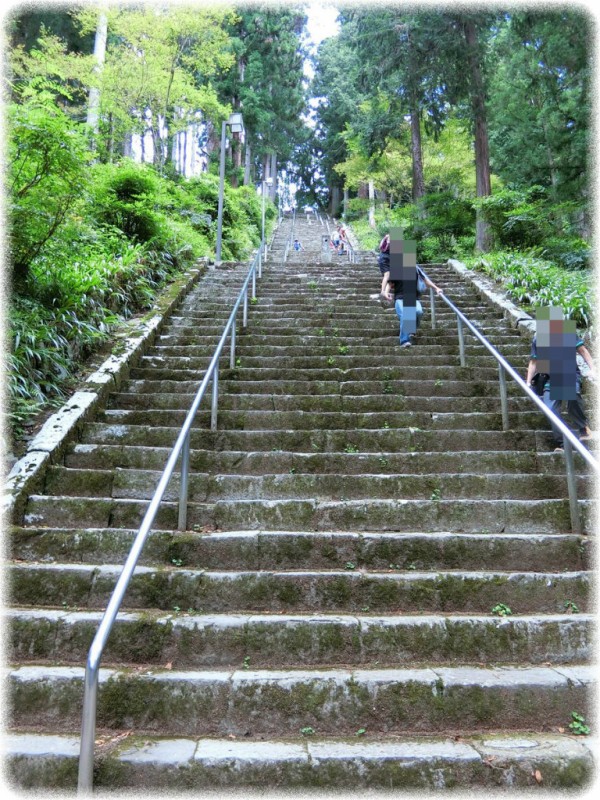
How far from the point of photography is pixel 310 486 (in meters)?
3.89

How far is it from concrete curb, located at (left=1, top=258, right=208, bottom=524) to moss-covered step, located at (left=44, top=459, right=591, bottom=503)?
0.53 feet

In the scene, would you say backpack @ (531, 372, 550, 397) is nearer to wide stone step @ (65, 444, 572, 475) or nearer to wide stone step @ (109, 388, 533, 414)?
wide stone step @ (109, 388, 533, 414)

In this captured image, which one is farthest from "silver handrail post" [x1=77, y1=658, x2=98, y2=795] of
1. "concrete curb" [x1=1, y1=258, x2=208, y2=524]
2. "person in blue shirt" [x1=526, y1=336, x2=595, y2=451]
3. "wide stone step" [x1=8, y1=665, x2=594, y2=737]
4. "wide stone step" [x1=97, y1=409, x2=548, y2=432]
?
"person in blue shirt" [x1=526, y1=336, x2=595, y2=451]

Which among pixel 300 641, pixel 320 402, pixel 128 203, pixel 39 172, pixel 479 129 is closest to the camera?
pixel 300 641

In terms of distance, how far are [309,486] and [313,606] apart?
1072mm

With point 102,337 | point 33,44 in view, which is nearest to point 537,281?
point 102,337

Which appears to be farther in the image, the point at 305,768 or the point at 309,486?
the point at 309,486

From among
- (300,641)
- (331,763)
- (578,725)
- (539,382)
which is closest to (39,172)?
(300,641)

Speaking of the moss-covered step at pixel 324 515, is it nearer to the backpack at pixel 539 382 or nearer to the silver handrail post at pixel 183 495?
the silver handrail post at pixel 183 495

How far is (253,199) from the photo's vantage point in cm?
2323

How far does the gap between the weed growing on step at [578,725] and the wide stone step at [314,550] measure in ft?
3.09

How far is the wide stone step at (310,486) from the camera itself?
12.6ft

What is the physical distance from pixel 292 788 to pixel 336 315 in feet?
21.1

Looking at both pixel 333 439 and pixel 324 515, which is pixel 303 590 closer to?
pixel 324 515
